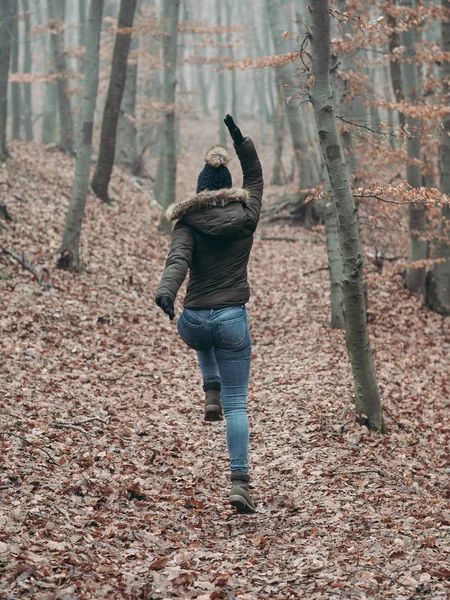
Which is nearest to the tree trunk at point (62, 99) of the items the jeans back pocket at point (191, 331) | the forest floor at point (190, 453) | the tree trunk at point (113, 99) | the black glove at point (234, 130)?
the tree trunk at point (113, 99)

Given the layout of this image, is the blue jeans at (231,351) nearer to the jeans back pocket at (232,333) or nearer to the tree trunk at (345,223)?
the jeans back pocket at (232,333)

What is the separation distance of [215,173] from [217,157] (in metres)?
0.13

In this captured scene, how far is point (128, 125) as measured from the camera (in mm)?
22953

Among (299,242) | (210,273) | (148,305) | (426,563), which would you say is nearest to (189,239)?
(210,273)

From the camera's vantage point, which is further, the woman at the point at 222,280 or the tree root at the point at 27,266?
the tree root at the point at 27,266

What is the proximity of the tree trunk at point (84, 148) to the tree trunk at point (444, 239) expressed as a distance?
6.08 meters

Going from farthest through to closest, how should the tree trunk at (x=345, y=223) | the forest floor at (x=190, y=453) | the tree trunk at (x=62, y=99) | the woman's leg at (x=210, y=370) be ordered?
1. the tree trunk at (x=62, y=99)
2. the tree trunk at (x=345, y=223)
3. the woman's leg at (x=210, y=370)
4. the forest floor at (x=190, y=453)

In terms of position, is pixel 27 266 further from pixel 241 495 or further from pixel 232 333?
pixel 241 495

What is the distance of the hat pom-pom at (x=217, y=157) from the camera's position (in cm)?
521

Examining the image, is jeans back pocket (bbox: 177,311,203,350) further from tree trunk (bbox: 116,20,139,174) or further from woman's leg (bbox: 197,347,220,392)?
tree trunk (bbox: 116,20,139,174)

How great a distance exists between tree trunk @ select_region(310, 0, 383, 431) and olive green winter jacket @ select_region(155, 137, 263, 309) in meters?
1.76

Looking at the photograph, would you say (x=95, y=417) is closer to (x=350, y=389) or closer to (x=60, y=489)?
(x=60, y=489)

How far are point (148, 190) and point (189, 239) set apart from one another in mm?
18059

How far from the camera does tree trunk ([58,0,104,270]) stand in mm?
12047
